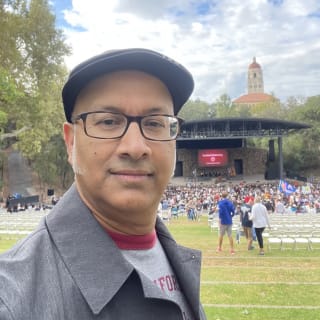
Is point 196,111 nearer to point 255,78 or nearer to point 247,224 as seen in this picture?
point 247,224

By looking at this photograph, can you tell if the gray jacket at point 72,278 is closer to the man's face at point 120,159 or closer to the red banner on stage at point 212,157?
the man's face at point 120,159

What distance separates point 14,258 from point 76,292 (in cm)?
16

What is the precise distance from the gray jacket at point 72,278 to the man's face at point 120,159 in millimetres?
66

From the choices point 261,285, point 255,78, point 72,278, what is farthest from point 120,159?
point 255,78

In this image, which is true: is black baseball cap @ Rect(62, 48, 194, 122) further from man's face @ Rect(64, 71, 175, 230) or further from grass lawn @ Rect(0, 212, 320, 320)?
grass lawn @ Rect(0, 212, 320, 320)

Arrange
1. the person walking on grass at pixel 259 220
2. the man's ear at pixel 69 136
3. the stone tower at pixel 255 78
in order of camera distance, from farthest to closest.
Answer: the stone tower at pixel 255 78 < the person walking on grass at pixel 259 220 < the man's ear at pixel 69 136

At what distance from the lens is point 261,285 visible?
7.62m

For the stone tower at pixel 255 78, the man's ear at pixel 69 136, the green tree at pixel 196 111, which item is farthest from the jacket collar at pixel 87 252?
the stone tower at pixel 255 78

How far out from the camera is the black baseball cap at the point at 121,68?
1.30 m

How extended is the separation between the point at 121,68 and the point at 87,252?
1.63ft

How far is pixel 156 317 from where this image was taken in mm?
1211

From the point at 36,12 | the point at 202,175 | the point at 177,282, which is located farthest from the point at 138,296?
the point at 202,175

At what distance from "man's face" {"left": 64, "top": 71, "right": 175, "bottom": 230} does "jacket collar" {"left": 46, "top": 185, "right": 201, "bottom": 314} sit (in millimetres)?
63

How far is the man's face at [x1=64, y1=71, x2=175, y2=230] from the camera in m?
1.32
